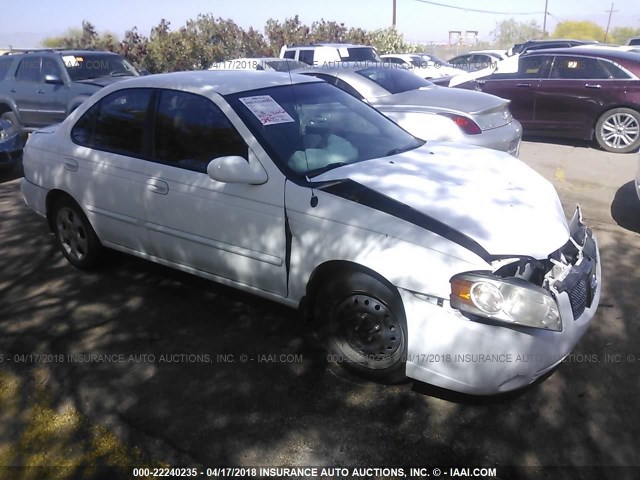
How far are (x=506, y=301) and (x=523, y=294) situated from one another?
0.28 ft

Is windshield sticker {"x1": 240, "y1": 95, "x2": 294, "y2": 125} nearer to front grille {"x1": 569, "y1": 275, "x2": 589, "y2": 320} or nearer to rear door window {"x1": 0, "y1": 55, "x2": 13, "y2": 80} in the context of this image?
front grille {"x1": 569, "y1": 275, "x2": 589, "y2": 320}

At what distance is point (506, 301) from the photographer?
267cm

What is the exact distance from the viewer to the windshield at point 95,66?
9.86 metres

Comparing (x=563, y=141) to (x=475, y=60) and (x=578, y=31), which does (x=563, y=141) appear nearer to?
(x=475, y=60)

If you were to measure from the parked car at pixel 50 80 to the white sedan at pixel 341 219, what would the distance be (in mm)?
5639

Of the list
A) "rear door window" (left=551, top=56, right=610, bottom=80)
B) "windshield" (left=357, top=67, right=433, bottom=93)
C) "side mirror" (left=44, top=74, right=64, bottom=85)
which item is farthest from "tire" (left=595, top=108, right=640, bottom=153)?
"side mirror" (left=44, top=74, right=64, bottom=85)

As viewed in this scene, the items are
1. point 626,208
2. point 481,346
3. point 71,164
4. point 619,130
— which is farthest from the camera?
point 619,130

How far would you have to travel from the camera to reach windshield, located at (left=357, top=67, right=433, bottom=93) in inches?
300

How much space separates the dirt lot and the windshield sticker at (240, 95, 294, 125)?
135cm

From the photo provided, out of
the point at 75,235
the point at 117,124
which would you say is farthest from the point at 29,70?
the point at 117,124

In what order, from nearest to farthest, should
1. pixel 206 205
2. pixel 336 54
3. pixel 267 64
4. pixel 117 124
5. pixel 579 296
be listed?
pixel 579 296 < pixel 206 205 < pixel 117 124 < pixel 267 64 < pixel 336 54

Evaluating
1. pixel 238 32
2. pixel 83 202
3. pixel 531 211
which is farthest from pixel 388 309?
pixel 238 32

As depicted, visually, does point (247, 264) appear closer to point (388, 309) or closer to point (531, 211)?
point (388, 309)

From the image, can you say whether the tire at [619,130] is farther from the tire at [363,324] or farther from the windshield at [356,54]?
the tire at [363,324]
